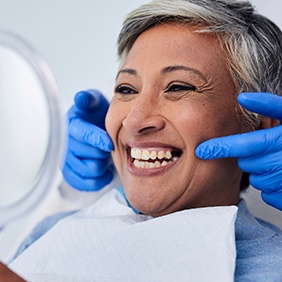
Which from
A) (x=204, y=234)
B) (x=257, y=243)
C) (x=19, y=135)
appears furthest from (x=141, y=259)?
(x=19, y=135)

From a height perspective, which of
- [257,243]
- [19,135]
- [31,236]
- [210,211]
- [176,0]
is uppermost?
[176,0]

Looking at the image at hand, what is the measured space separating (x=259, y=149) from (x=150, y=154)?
277mm

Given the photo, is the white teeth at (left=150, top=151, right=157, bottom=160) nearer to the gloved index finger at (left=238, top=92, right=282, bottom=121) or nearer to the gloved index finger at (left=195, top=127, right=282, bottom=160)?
the gloved index finger at (left=195, top=127, right=282, bottom=160)

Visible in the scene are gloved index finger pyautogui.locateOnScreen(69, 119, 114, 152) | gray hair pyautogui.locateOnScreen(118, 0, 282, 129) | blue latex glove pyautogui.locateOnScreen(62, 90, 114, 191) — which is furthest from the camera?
blue latex glove pyautogui.locateOnScreen(62, 90, 114, 191)

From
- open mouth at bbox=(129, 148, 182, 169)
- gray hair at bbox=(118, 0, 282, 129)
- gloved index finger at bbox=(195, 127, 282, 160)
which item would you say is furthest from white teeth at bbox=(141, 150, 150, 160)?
gray hair at bbox=(118, 0, 282, 129)

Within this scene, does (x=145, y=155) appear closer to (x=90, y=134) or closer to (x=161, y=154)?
(x=161, y=154)

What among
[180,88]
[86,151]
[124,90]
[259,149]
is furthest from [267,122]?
[86,151]

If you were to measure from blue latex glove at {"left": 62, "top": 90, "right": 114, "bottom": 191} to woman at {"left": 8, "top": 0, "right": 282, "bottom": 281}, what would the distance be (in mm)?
354

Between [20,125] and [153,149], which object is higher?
[20,125]

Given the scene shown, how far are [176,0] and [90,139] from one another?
0.52m

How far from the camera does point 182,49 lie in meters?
1.59

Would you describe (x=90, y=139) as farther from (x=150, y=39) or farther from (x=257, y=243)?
(x=257, y=243)

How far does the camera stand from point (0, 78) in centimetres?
130

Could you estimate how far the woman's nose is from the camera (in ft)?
5.06
